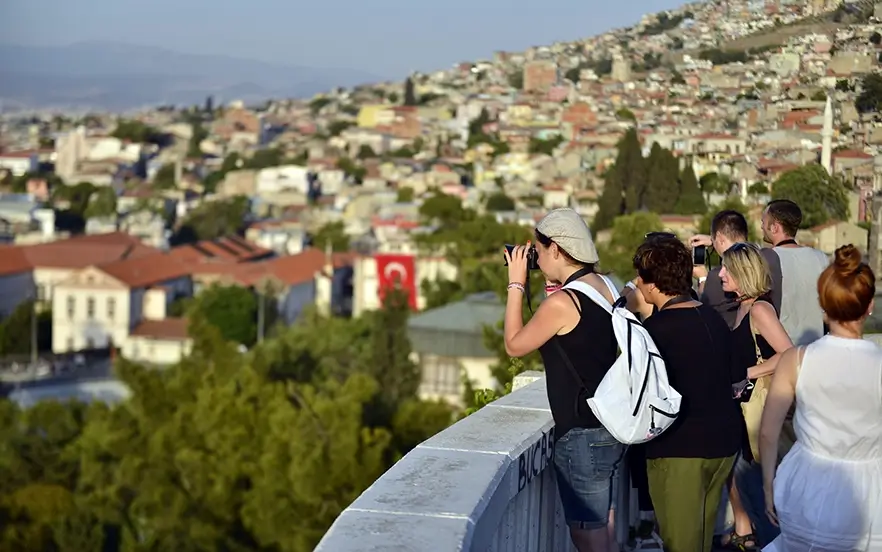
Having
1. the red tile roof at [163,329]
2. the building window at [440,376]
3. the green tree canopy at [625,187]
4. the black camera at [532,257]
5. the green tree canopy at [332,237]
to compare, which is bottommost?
the red tile roof at [163,329]

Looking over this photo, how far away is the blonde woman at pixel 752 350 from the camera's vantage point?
3.65m

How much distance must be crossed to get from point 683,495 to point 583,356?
484 mm

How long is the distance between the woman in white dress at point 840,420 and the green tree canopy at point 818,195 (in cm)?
863

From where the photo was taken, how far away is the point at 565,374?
3184 mm

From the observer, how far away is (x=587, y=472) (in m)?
3.29

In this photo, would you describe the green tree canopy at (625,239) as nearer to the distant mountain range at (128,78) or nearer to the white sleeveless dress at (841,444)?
the white sleeveless dress at (841,444)

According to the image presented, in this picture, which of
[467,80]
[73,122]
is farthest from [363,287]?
[73,122]

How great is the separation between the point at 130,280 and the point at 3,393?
1261cm

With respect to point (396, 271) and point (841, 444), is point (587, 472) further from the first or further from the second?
point (396, 271)

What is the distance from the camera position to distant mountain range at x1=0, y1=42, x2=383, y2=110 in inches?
4412

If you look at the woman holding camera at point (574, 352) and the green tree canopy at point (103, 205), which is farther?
the green tree canopy at point (103, 205)

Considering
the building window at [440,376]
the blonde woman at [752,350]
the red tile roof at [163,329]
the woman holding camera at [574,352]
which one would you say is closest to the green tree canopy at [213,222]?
the red tile roof at [163,329]

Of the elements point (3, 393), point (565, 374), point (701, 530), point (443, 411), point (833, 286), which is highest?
point (833, 286)

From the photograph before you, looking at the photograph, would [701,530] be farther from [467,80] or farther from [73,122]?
[73,122]
